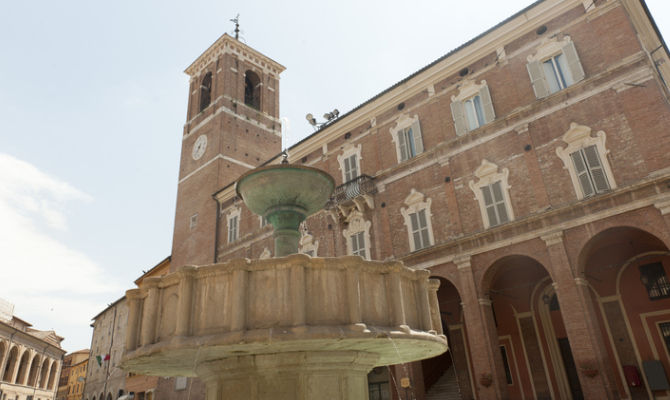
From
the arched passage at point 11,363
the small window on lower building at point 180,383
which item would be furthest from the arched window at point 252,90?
the arched passage at point 11,363

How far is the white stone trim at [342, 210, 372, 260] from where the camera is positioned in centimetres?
1926

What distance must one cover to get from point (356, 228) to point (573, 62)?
1038 centimetres

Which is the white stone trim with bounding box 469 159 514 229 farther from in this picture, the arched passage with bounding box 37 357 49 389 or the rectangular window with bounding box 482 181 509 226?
the arched passage with bounding box 37 357 49 389

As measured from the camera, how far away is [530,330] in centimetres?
1658

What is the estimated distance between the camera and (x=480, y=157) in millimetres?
16516

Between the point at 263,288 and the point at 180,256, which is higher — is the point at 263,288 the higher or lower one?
the lower one

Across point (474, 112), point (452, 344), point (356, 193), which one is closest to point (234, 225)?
point (356, 193)

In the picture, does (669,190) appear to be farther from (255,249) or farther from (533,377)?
(255,249)

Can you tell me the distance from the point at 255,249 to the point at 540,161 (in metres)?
15.7

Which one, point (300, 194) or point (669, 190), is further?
point (669, 190)

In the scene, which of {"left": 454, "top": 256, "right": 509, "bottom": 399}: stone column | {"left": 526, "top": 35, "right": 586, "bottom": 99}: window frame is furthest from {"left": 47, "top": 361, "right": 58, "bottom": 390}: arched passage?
{"left": 526, "top": 35, "right": 586, "bottom": 99}: window frame

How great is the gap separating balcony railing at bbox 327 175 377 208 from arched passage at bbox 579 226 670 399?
8.80 m

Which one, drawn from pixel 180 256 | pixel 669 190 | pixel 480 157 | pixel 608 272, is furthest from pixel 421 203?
pixel 180 256

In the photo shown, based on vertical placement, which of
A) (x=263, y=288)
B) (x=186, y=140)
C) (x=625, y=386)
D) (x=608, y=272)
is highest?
(x=186, y=140)
